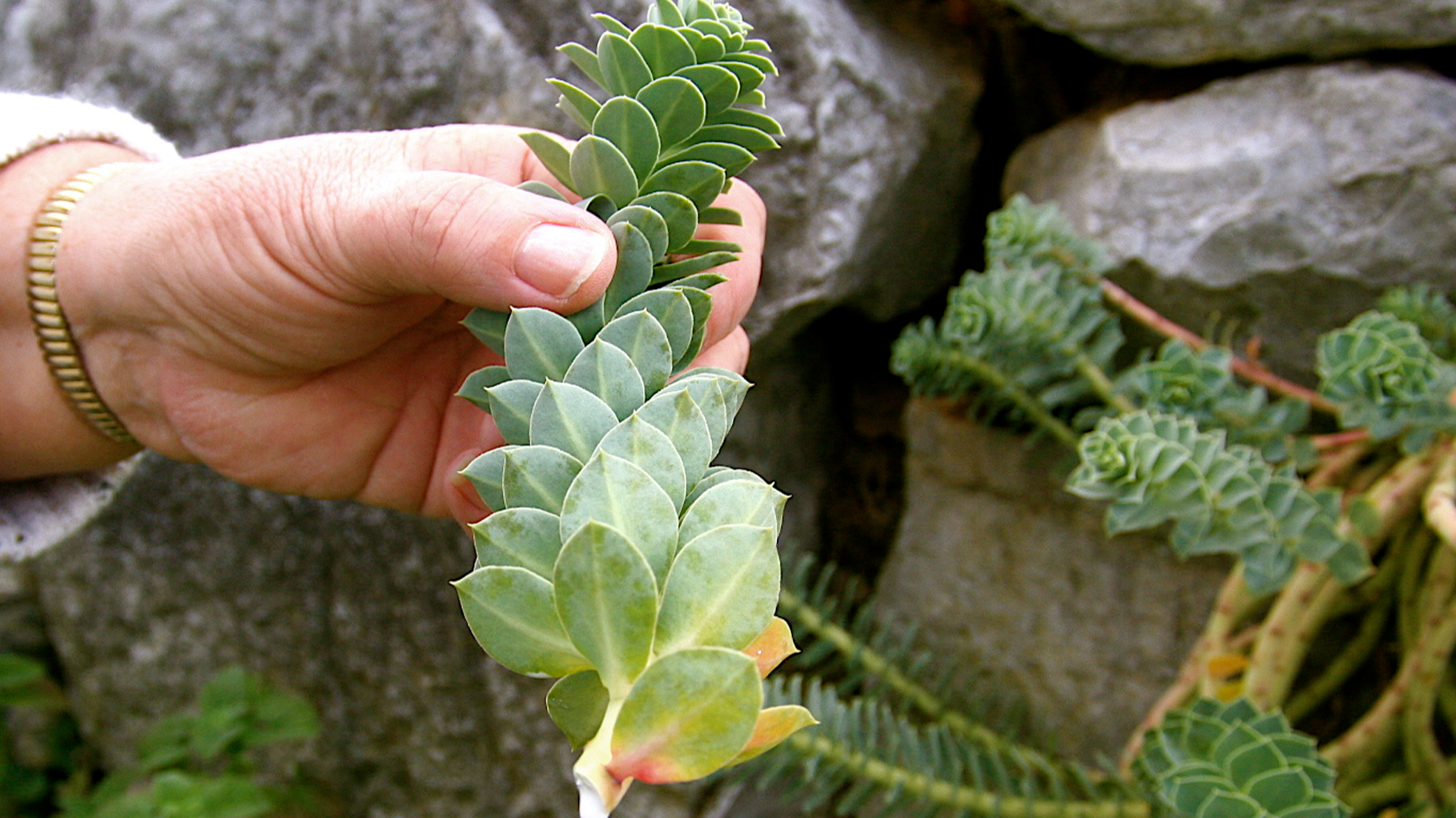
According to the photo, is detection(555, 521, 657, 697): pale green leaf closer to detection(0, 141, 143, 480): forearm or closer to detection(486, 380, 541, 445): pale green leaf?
detection(486, 380, 541, 445): pale green leaf

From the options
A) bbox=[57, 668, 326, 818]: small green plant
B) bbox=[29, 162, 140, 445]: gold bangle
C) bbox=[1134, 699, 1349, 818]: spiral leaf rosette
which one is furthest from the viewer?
bbox=[57, 668, 326, 818]: small green plant

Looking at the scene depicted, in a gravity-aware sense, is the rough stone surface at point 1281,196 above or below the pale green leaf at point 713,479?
above

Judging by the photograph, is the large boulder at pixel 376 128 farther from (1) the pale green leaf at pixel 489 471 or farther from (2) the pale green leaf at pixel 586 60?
(1) the pale green leaf at pixel 489 471

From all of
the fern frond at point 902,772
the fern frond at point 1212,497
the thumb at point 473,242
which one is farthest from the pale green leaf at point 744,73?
the fern frond at point 902,772

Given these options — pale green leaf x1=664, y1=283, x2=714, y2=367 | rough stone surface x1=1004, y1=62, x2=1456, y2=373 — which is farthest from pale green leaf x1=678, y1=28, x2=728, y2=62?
rough stone surface x1=1004, y1=62, x2=1456, y2=373

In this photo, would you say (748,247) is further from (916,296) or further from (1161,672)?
(1161,672)
